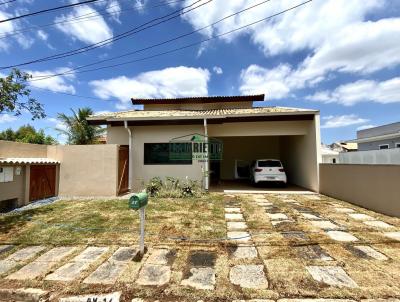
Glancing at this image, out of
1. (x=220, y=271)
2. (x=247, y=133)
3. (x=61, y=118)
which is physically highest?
(x=61, y=118)

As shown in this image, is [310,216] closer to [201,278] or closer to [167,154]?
[201,278]

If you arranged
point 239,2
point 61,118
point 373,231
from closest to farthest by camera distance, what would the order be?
1. point 373,231
2. point 239,2
3. point 61,118

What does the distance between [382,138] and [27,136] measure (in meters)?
34.8

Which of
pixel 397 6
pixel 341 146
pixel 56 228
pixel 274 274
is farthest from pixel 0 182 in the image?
pixel 341 146

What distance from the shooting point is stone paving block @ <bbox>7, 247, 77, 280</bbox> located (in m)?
3.76

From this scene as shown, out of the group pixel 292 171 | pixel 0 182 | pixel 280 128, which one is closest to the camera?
pixel 0 182

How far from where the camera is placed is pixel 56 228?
605 centimetres

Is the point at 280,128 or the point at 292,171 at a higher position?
the point at 280,128

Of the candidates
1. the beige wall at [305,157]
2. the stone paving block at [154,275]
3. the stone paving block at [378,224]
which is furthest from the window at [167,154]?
the stone paving block at [154,275]

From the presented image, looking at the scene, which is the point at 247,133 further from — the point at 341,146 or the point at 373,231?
the point at 341,146

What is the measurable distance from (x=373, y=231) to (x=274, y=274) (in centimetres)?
335

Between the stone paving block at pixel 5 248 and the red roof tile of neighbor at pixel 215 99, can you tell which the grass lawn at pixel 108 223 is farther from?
the red roof tile of neighbor at pixel 215 99

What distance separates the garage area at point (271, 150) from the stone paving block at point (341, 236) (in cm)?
586

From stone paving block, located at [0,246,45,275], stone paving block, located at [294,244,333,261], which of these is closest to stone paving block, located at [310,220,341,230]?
stone paving block, located at [294,244,333,261]
